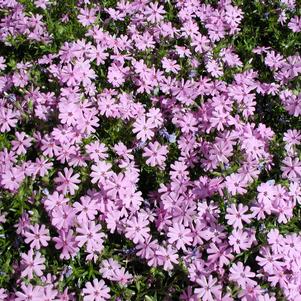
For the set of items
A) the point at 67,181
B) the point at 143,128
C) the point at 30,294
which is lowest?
the point at 30,294

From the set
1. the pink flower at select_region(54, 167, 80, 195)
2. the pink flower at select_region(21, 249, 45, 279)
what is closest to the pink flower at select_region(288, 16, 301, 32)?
the pink flower at select_region(54, 167, 80, 195)

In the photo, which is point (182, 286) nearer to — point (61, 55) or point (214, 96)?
point (214, 96)

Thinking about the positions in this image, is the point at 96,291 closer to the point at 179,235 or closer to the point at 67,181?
the point at 179,235

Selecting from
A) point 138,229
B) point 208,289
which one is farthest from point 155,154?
point 208,289

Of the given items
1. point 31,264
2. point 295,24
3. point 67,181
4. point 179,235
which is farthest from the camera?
→ point 295,24

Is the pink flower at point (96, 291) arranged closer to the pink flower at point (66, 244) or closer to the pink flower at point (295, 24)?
the pink flower at point (66, 244)

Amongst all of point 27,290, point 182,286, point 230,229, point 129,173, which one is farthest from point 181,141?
point 27,290

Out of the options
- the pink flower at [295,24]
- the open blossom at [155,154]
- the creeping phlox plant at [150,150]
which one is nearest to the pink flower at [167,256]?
the creeping phlox plant at [150,150]

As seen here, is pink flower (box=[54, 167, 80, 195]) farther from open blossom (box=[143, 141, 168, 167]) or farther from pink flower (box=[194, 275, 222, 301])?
pink flower (box=[194, 275, 222, 301])
